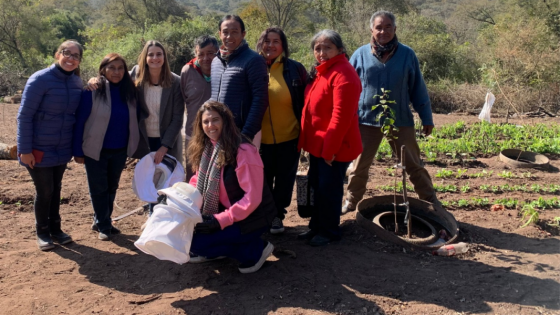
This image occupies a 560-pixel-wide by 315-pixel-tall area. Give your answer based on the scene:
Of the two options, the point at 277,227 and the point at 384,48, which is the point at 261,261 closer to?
the point at 277,227

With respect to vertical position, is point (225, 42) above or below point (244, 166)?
above

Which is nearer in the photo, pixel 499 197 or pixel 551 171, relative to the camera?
pixel 499 197

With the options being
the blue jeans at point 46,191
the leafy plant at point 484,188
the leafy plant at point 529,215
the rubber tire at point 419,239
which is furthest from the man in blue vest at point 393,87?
the blue jeans at point 46,191

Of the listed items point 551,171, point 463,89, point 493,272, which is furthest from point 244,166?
point 463,89

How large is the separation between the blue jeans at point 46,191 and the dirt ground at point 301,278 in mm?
307

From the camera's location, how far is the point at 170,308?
298 cm

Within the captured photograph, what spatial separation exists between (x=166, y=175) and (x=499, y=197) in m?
3.91

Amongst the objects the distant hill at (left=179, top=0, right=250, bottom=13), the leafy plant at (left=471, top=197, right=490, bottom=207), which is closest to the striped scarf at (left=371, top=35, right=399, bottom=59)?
the leafy plant at (left=471, top=197, right=490, bottom=207)

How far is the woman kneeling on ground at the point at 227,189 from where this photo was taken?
3100mm

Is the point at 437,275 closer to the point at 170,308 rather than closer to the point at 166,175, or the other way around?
the point at 170,308

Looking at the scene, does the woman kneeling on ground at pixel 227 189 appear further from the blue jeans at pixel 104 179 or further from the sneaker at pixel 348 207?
the sneaker at pixel 348 207

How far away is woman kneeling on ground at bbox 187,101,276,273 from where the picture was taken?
3.10 meters

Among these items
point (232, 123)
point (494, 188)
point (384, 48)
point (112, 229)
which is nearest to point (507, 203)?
point (494, 188)

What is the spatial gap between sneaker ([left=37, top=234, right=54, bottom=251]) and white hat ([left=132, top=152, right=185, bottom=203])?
89cm
